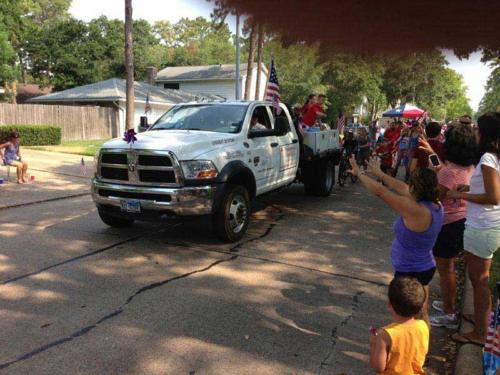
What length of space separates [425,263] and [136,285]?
2.95 meters

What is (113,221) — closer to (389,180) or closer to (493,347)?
(389,180)

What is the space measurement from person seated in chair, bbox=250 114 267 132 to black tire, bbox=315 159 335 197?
2.78 meters

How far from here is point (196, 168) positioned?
600cm

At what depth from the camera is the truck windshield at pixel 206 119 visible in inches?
283

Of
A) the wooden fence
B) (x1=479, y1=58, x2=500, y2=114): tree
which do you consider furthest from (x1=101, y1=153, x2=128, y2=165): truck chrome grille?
the wooden fence

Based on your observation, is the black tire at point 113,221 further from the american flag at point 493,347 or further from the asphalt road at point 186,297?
the american flag at point 493,347

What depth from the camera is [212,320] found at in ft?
13.4

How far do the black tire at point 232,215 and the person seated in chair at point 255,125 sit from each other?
1.25m

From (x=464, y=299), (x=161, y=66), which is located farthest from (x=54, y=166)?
(x=161, y=66)

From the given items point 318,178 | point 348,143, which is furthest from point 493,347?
point 348,143

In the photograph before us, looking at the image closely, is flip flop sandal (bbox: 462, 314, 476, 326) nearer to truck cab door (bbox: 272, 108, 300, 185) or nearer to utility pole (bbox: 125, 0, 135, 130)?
truck cab door (bbox: 272, 108, 300, 185)

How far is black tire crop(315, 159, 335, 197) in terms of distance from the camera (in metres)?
10.3

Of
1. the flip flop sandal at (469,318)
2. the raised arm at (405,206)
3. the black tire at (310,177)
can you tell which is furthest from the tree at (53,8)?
the black tire at (310,177)

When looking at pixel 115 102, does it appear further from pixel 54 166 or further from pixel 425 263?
pixel 425 263
